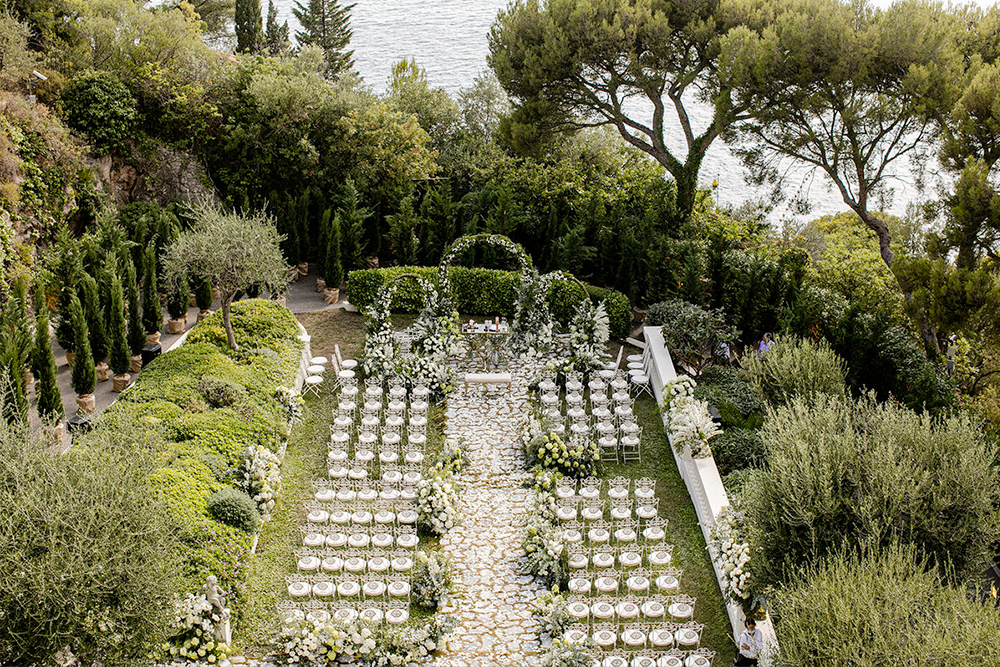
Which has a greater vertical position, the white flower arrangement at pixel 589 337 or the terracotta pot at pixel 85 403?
the white flower arrangement at pixel 589 337

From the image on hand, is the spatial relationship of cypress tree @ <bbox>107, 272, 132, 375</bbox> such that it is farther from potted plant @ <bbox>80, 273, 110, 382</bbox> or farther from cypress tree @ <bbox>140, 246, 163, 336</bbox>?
cypress tree @ <bbox>140, 246, 163, 336</bbox>

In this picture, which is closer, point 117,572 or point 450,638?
point 117,572

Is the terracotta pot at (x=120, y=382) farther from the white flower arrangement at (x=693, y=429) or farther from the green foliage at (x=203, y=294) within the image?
the white flower arrangement at (x=693, y=429)

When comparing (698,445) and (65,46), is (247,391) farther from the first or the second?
(65,46)

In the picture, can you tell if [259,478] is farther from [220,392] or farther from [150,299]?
[150,299]

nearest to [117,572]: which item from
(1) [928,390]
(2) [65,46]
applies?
(1) [928,390]

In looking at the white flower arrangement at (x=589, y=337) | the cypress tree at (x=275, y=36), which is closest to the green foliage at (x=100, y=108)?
the cypress tree at (x=275, y=36)

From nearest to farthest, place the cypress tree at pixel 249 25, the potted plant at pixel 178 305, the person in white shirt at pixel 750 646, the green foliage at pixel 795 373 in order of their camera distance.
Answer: the person in white shirt at pixel 750 646, the green foliage at pixel 795 373, the potted plant at pixel 178 305, the cypress tree at pixel 249 25

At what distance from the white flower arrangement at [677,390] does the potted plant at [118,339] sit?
11.8 meters

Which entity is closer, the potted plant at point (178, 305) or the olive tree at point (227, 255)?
the olive tree at point (227, 255)

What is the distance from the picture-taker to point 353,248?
2584cm

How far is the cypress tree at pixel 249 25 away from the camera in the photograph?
3528 centimetres

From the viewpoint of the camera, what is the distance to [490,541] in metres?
15.0

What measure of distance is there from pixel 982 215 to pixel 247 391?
→ 15.5 meters
